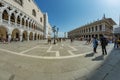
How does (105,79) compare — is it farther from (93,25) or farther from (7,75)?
(93,25)

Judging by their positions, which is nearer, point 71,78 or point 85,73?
point 71,78

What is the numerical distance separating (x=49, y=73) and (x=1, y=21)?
20.4m

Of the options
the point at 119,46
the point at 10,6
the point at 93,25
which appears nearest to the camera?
the point at 119,46

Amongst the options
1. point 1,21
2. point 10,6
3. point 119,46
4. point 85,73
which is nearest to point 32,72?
point 85,73

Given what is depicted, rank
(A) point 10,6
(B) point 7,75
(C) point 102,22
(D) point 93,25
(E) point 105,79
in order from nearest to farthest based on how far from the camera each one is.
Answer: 1. (E) point 105,79
2. (B) point 7,75
3. (A) point 10,6
4. (C) point 102,22
5. (D) point 93,25

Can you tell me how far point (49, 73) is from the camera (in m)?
4.72

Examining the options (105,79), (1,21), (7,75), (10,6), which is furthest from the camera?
(10,6)

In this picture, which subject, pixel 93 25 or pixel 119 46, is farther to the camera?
pixel 93 25

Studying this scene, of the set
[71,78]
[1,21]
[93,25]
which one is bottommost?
[71,78]

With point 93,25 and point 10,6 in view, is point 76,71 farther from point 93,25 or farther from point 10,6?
point 93,25

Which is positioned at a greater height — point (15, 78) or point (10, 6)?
point (10, 6)

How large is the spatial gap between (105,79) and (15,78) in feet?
12.5

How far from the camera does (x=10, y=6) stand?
24078 mm

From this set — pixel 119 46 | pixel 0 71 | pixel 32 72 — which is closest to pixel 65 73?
pixel 32 72
